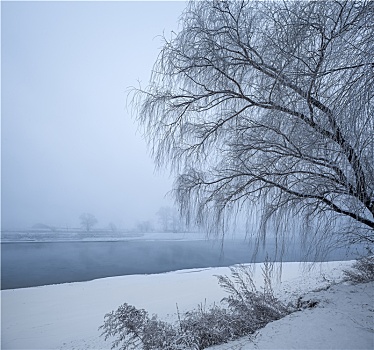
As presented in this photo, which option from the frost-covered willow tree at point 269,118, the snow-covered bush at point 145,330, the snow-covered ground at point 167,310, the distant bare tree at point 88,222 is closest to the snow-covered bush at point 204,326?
the snow-covered bush at point 145,330

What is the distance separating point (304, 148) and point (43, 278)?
589 inches

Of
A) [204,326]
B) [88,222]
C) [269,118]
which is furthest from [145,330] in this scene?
[88,222]

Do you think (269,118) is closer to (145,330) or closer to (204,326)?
(204,326)

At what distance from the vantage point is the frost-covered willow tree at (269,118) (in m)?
2.65

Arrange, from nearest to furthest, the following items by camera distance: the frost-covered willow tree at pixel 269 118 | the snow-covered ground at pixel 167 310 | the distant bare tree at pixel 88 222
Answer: the snow-covered ground at pixel 167 310
the frost-covered willow tree at pixel 269 118
the distant bare tree at pixel 88 222

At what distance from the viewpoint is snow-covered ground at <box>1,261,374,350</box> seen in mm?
2219

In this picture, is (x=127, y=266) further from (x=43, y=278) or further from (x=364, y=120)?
(x=364, y=120)

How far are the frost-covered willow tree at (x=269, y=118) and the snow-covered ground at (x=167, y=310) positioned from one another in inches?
46.1

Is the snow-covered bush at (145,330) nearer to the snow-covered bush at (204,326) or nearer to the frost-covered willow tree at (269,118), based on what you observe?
the snow-covered bush at (204,326)

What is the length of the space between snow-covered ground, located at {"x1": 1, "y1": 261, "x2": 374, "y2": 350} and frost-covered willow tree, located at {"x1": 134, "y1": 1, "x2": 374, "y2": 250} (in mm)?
1171

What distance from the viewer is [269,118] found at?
3352 millimetres

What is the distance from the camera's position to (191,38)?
11.2 feet

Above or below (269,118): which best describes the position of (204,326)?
below

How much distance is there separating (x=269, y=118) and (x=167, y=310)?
5959 mm
